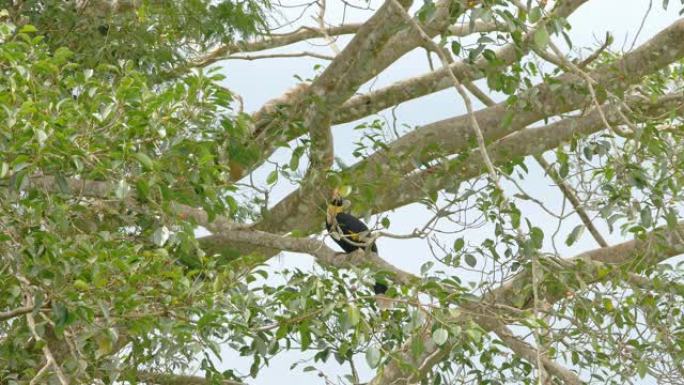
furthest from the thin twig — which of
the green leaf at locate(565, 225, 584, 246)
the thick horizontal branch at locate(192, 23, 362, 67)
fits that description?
the green leaf at locate(565, 225, 584, 246)

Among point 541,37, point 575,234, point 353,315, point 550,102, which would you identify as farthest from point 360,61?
point 353,315

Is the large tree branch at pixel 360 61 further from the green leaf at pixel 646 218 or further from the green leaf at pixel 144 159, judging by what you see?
the green leaf at pixel 144 159

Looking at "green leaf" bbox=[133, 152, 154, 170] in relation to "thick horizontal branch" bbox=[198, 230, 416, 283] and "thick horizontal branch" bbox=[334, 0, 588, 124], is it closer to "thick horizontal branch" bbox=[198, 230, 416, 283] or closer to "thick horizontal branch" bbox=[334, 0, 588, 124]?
"thick horizontal branch" bbox=[198, 230, 416, 283]

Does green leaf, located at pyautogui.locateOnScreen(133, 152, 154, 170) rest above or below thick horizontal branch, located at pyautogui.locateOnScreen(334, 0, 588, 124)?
below

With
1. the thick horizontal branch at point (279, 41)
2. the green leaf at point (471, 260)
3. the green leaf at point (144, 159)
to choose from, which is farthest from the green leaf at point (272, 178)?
the thick horizontal branch at point (279, 41)

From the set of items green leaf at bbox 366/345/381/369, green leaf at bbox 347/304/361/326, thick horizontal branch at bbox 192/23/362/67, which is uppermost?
thick horizontal branch at bbox 192/23/362/67

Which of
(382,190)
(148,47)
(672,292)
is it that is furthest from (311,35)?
(672,292)

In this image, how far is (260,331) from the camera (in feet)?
13.9

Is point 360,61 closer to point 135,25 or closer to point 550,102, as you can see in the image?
point 550,102

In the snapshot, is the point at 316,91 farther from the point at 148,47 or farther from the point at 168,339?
the point at 168,339

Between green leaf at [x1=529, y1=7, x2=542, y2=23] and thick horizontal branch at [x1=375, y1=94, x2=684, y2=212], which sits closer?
green leaf at [x1=529, y1=7, x2=542, y2=23]

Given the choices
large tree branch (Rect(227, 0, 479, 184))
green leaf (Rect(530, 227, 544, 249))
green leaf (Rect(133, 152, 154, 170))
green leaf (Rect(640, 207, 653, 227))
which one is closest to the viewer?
green leaf (Rect(133, 152, 154, 170))

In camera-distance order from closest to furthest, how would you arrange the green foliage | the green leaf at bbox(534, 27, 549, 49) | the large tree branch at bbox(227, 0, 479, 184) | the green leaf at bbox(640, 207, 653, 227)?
the green leaf at bbox(534, 27, 549, 49) < the green leaf at bbox(640, 207, 653, 227) < the large tree branch at bbox(227, 0, 479, 184) < the green foliage

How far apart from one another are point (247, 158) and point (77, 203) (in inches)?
43.7
